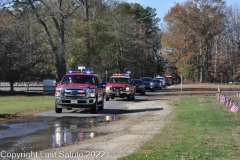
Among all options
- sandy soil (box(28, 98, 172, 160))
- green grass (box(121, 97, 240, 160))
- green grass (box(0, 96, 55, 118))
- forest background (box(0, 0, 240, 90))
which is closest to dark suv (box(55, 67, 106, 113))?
green grass (box(0, 96, 55, 118))

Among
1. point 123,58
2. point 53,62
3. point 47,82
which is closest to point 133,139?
point 47,82

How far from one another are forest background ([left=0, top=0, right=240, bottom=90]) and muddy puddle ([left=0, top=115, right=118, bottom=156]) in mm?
24201

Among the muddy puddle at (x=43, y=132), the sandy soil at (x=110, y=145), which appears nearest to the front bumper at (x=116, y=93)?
the muddy puddle at (x=43, y=132)

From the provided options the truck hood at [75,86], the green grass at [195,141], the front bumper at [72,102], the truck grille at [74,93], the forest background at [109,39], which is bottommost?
the green grass at [195,141]

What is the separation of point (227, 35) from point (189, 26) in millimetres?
13954

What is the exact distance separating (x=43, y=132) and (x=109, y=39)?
4699 cm

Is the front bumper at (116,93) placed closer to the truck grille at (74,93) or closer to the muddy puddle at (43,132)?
the truck grille at (74,93)

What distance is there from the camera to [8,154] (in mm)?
A: 10070

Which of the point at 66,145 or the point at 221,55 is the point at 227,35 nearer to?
the point at 221,55

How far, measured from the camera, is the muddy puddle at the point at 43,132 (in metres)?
11.4

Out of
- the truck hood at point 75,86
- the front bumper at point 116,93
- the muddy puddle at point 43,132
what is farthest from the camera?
the front bumper at point 116,93

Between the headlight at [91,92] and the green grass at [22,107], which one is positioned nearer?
the headlight at [91,92]

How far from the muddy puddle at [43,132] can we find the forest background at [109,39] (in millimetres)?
24201

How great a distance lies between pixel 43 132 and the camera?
47.2 feet
